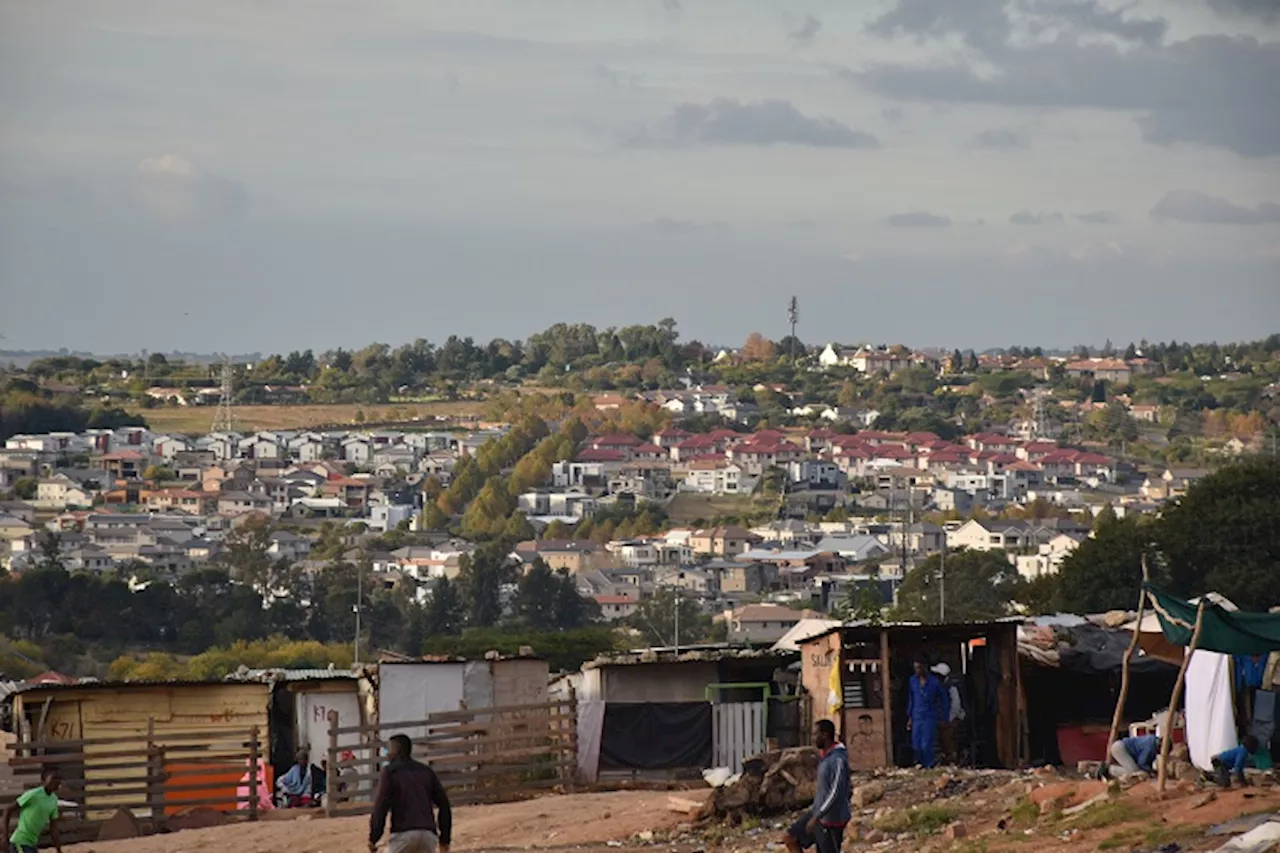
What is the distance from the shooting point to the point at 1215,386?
177500 millimetres

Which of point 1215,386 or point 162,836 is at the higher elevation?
point 1215,386

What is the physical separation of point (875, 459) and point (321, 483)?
3459 cm

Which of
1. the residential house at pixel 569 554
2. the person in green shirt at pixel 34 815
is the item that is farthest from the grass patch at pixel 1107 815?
the residential house at pixel 569 554

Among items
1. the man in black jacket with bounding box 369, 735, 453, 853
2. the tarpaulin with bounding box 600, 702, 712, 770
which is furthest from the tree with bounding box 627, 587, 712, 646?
the man in black jacket with bounding box 369, 735, 453, 853

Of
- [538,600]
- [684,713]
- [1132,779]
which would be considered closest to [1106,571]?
[684,713]

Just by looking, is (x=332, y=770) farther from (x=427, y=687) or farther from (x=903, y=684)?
(x=903, y=684)

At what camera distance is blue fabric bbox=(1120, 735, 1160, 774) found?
14.4 meters

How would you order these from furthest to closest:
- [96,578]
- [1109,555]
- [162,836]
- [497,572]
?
[497,572] → [96,578] → [1109,555] → [162,836]

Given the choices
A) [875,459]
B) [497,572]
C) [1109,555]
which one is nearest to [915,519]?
[875,459]

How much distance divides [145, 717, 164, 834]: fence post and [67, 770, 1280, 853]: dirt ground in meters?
1.23

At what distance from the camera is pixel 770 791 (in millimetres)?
15195

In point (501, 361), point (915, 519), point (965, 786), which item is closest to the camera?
point (965, 786)

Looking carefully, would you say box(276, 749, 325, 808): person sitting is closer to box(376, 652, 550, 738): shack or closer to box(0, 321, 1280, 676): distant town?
box(376, 652, 550, 738): shack

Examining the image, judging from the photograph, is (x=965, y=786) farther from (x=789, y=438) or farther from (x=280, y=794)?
(x=789, y=438)
